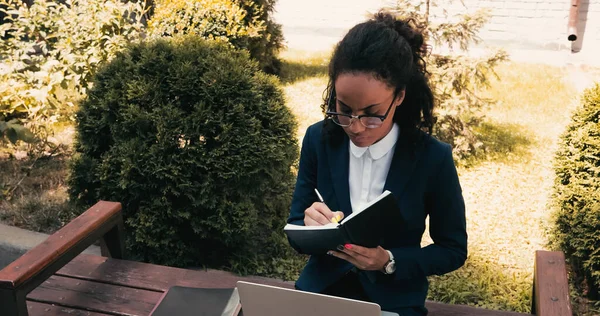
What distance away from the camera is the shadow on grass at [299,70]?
766 centimetres

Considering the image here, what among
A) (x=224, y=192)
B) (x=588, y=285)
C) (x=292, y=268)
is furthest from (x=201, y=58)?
(x=588, y=285)

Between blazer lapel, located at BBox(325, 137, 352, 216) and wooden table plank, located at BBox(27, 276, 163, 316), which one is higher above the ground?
blazer lapel, located at BBox(325, 137, 352, 216)

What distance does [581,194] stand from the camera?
10.7 feet

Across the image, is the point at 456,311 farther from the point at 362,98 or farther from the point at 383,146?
the point at 362,98

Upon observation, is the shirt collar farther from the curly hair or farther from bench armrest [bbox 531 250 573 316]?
bench armrest [bbox 531 250 573 316]

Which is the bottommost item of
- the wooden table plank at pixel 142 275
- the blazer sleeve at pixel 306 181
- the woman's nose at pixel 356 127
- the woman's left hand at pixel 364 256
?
the wooden table plank at pixel 142 275

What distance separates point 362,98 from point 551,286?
1.02 metres

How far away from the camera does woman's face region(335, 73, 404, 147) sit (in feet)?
6.06

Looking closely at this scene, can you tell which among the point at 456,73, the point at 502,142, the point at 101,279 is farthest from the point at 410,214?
the point at 502,142

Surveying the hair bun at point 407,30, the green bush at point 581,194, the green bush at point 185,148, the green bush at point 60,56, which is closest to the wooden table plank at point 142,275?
the green bush at point 185,148

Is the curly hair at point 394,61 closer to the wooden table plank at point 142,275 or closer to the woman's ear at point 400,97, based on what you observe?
the woman's ear at point 400,97

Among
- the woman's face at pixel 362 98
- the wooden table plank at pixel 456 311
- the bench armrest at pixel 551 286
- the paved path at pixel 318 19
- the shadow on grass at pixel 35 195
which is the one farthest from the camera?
the paved path at pixel 318 19

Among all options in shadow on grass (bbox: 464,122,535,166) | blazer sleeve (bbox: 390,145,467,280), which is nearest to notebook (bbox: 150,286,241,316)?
blazer sleeve (bbox: 390,145,467,280)

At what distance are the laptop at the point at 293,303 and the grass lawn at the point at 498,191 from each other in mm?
1780
